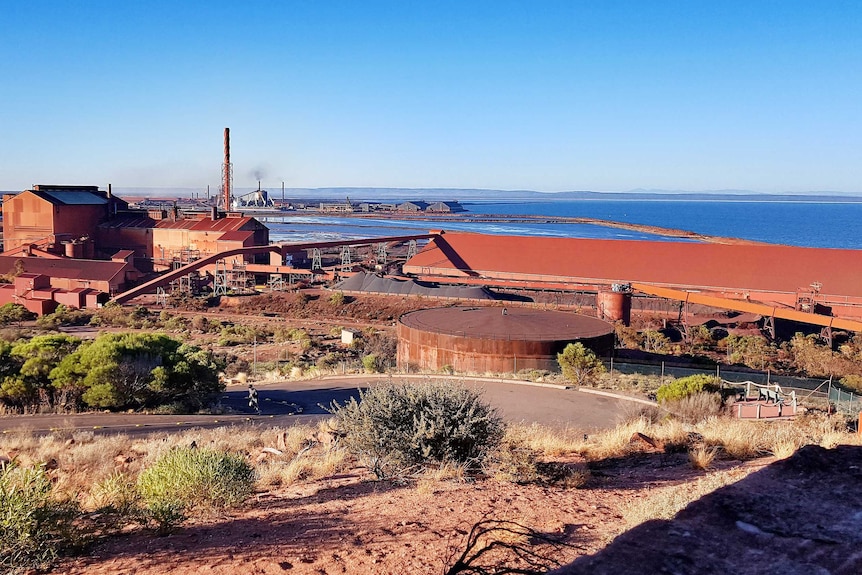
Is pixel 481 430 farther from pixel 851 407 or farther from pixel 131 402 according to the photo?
pixel 131 402

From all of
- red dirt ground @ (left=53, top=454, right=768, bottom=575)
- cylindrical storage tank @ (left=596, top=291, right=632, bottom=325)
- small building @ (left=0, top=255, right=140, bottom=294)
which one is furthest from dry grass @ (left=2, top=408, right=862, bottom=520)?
small building @ (left=0, top=255, right=140, bottom=294)

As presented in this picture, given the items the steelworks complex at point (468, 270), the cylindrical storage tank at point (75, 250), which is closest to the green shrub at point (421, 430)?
the steelworks complex at point (468, 270)

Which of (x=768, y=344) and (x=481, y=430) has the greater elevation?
(x=481, y=430)

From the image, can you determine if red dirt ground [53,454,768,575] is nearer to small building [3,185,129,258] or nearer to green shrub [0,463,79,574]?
green shrub [0,463,79,574]

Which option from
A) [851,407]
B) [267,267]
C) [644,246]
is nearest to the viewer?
[851,407]

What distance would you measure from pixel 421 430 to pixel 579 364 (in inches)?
445

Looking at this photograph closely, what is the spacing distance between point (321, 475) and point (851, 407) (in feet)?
31.6

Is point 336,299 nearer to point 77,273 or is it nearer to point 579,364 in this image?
point 77,273

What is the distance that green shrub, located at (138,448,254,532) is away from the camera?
571 centimetres

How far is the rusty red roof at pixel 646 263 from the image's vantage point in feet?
114

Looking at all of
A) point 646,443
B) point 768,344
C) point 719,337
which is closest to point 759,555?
point 646,443

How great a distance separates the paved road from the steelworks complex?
13.4 ft

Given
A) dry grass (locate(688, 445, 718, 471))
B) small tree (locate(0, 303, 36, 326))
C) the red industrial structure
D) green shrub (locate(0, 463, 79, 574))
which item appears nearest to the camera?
green shrub (locate(0, 463, 79, 574))

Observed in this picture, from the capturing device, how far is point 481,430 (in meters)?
6.97
